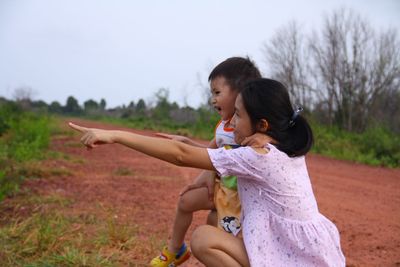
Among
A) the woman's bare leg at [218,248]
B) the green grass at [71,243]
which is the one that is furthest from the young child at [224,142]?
the green grass at [71,243]

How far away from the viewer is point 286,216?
6.33 feet

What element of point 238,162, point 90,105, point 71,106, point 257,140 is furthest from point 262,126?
point 71,106

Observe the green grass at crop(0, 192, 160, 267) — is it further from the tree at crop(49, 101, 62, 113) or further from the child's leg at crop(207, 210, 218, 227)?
the tree at crop(49, 101, 62, 113)

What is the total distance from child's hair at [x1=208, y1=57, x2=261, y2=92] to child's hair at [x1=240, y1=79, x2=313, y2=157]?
1.21ft

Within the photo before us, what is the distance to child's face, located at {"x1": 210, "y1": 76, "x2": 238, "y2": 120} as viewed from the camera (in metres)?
2.34

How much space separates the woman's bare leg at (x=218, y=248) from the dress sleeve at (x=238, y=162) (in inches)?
12.9

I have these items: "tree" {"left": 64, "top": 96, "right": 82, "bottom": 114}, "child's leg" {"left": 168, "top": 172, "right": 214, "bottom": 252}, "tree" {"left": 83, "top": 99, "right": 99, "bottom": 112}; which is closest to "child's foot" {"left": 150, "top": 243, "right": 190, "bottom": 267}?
"child's leg" {"left": 168, "top": 172, "right": 214, "bottom": 252}

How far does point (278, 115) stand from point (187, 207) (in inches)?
35.2

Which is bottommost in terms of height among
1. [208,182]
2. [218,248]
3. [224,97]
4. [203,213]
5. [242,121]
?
[203,213]

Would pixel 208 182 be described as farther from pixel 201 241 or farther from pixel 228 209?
pixel 201 241

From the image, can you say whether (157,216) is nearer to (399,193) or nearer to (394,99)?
(399,193)

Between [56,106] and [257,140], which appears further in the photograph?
[56,106]

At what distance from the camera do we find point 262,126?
1938mm

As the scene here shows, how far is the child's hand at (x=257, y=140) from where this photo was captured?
6.23 ft
